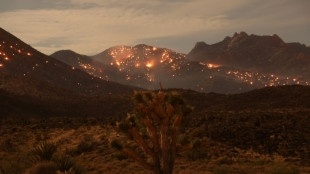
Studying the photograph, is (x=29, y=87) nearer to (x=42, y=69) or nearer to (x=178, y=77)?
(x=42, y=69)

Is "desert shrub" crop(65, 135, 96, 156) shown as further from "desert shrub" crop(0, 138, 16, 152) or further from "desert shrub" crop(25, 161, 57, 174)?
"desert shrub" crop(25, 161, 57, 174)

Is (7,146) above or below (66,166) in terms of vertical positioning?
below

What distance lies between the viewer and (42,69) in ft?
321

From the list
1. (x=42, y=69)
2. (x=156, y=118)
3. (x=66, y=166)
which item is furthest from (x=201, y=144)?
(x=42, y=69)

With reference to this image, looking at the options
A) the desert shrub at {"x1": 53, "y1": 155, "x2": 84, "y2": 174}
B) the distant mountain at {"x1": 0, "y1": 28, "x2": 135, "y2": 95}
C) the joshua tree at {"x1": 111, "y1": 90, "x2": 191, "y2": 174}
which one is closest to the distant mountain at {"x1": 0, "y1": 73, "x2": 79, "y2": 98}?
the distant mountain at {"x1": 0, "y1": 28, "x2": 135, "y2": 95}

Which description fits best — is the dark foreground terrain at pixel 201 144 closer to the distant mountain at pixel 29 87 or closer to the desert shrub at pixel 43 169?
the desert shrub at pixel 43 169

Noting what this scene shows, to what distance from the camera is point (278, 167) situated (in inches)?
568

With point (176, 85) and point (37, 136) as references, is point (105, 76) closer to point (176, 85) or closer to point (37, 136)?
point (176, 85)

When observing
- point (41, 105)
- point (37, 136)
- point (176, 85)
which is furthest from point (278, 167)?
point (176, 85)

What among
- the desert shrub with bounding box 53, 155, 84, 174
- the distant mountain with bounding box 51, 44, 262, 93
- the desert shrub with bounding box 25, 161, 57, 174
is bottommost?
the desert shrub with bounding box 53, 155, 84, 174

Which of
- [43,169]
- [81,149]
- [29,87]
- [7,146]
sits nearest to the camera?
[43,169]

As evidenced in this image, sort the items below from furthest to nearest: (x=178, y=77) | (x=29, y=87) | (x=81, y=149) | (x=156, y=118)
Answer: (x=178, y=77) < (x=29, y=87) < (x=81, y=149) < (x=156, y=118)

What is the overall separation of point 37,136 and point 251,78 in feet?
533

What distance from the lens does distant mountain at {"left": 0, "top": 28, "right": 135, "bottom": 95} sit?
90.5 metres
